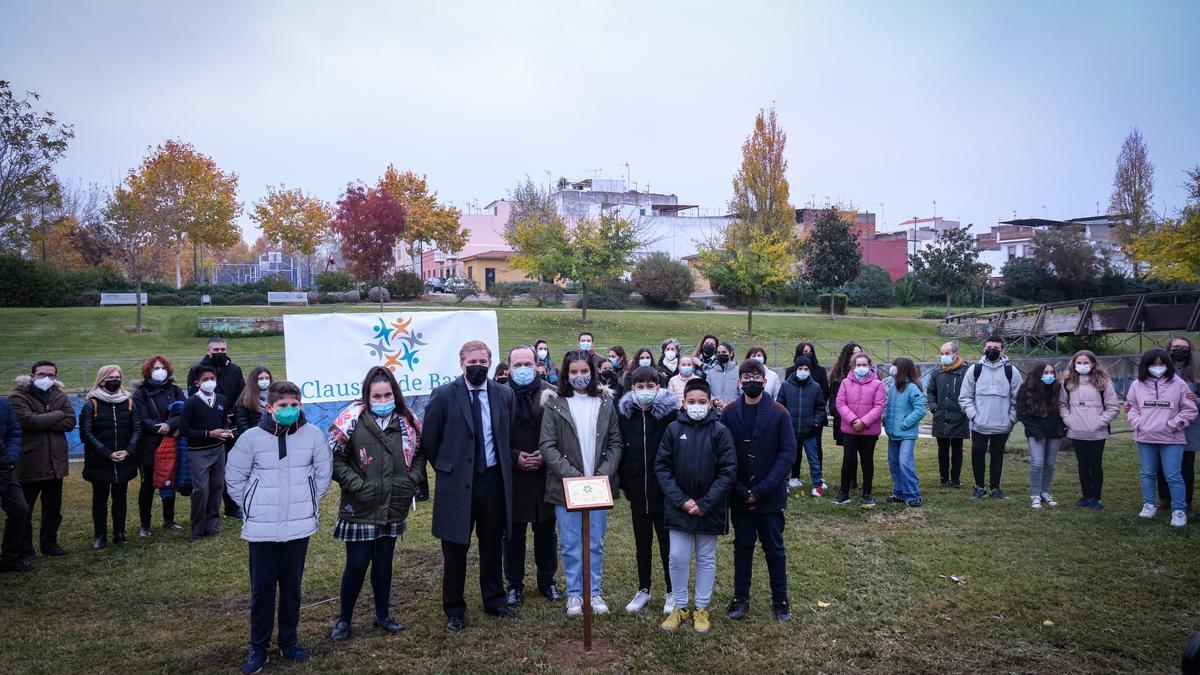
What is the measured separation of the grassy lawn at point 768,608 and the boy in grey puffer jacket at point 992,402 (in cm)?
106

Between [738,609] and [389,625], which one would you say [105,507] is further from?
[738,609]

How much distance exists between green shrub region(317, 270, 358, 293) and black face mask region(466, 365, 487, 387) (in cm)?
3646

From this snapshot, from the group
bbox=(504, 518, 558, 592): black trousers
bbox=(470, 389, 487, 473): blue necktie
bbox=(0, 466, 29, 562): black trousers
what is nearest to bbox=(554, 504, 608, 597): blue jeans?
bbox=(504, 518, 558, 592): black trousers

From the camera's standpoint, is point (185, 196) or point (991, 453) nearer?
point (991, 453)

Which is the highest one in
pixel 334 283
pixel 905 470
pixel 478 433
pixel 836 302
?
pixel 334 283

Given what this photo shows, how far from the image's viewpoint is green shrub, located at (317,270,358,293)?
4016 cm

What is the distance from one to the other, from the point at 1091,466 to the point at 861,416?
257 centimetres

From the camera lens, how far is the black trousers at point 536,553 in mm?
6273

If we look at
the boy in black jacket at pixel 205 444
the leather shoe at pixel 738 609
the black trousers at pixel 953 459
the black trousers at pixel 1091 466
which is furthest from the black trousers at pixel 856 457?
the boy in black jacket at pixel 205 444

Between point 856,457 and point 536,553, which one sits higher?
point 856,457

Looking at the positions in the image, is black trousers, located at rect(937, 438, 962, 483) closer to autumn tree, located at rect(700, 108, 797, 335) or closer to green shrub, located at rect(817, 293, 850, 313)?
autumn tree, located at rect(700, 108, 797, 335)

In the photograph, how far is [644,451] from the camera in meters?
6.14

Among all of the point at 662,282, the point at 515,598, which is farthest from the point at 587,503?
the point at 662,282

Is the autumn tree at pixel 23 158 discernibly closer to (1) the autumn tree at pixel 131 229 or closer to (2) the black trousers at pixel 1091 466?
(1) the autumn tree at pixel 131 229
